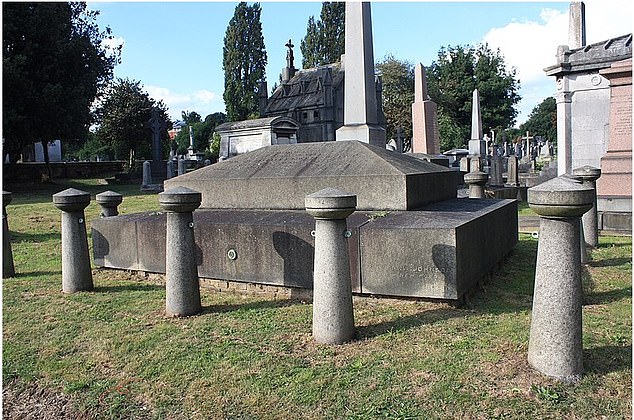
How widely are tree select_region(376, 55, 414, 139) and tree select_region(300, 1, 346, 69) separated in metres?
9.01

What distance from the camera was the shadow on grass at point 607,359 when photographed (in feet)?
11.2

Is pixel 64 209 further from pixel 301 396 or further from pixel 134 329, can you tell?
pixel 301 396

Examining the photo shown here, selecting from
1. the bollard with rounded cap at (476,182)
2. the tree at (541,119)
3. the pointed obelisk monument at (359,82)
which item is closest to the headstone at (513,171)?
the bollard with rounded cap at (476,182)

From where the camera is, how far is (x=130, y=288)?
19.7ft

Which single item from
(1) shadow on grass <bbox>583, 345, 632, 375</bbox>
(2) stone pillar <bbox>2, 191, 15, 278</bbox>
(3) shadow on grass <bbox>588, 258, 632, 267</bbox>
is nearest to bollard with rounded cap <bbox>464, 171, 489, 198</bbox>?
(3) shadow on grass <bbox>588, 258, 632, 267</bbox>

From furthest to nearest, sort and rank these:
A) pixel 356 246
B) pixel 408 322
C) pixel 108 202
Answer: pixel 108 202
pixel 356 246
pixel 408 322

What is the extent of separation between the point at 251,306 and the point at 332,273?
4.72 feet

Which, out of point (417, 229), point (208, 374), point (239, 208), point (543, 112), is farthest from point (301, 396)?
point (543, 112)

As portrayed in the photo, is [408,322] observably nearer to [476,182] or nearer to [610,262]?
[610,262]

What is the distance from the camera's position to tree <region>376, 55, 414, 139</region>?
47.2 m

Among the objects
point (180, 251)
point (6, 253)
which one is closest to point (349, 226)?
point (180, 251)

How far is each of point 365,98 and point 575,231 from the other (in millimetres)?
6297

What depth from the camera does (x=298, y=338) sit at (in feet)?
13.7

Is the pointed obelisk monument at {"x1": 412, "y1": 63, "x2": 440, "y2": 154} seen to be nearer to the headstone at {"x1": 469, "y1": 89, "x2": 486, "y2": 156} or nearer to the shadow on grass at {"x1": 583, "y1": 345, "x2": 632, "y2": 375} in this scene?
the headstone at {"x1": 469, "y1": 89, "x2": 486, "y2": 156}
